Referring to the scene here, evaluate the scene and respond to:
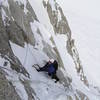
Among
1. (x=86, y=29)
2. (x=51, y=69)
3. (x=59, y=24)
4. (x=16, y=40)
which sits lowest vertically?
(x=86, y=29)

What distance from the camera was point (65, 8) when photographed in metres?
77.0

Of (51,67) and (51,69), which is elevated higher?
(51,67)

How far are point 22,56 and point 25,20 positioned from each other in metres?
3.97

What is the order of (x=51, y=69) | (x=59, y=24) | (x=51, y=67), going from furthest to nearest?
(x=59, y=24) < (x=51, y=69) < (x=51, y=67)

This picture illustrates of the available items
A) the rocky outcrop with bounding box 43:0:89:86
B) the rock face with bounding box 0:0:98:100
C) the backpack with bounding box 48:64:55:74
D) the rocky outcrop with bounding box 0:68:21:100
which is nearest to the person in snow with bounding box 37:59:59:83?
the backpack with bounding box 48:64:55:74

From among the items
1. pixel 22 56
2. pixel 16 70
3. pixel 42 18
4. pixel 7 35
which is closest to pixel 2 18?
pixel 7 35

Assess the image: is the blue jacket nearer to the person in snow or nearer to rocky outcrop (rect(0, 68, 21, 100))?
the person in snow

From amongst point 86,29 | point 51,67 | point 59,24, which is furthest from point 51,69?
point 86,29

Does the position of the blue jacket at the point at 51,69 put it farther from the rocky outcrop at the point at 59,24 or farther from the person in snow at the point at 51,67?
the rocky outcrop at the point at 59,24

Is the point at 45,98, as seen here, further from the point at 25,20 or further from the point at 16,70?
the point at 25,20

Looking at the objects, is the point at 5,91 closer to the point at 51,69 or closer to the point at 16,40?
the point at 51,69

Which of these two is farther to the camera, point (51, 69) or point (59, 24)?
point (59, 24)

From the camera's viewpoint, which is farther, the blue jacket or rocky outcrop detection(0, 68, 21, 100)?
the blue jacket

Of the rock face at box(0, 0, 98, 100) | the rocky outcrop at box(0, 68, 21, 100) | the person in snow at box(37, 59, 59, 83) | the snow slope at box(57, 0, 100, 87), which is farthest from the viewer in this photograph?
the snow slope at box(57, 0, 100, 87)
